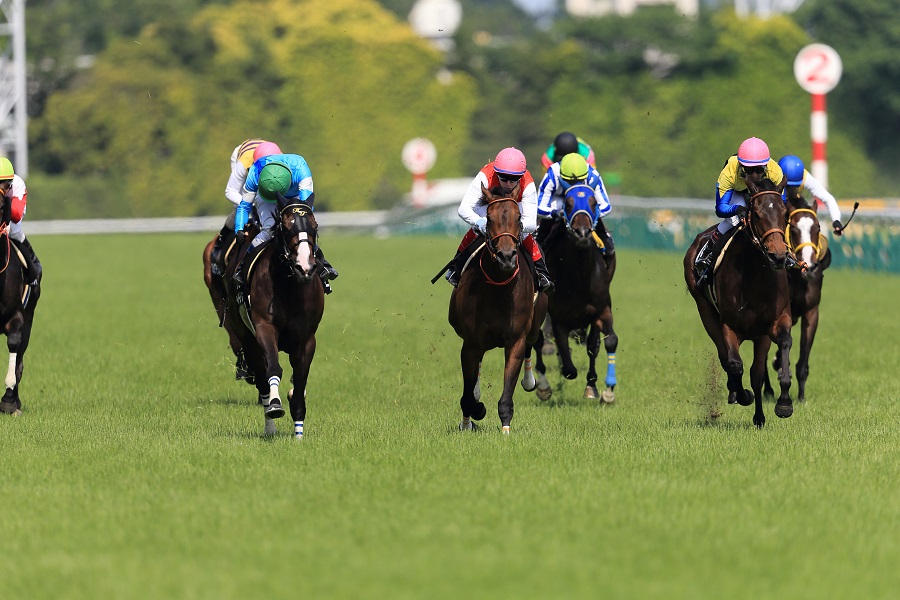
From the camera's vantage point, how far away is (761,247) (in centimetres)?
1134

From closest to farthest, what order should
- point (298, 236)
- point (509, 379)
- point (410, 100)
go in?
point (298, 236) < point (509, 379) < point (410, 100)

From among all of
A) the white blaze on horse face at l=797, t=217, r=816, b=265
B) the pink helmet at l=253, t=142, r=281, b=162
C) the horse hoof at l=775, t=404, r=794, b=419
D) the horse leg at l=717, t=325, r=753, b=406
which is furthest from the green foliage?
the horse hoof at l=775, t=404, r=794, b=419

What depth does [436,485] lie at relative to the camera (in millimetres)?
9297

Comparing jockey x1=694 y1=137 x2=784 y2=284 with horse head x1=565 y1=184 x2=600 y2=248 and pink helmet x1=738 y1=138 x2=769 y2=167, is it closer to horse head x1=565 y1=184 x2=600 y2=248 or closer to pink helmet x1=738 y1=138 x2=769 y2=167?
pink helmet x1=738 y1=138 x2=769 y2=167

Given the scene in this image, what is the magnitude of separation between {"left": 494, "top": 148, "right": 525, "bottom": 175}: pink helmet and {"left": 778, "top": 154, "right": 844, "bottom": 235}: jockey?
8.35 feet

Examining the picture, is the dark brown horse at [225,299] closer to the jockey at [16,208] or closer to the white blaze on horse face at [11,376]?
the jockey at [16,208]

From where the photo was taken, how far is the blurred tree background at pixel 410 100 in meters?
65.1

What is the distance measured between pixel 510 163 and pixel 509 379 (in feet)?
4.76

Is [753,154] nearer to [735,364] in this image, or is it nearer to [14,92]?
[735,364]

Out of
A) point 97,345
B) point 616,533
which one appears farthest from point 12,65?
point 616,533

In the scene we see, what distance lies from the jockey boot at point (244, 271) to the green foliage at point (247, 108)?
163ft

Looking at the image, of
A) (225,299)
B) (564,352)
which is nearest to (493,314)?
(564,352)

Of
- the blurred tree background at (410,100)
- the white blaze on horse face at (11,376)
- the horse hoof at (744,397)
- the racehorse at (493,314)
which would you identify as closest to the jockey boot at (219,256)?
the white blaze on horse face at (11,376)

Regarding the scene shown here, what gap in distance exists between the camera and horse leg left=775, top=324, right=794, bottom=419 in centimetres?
1177
